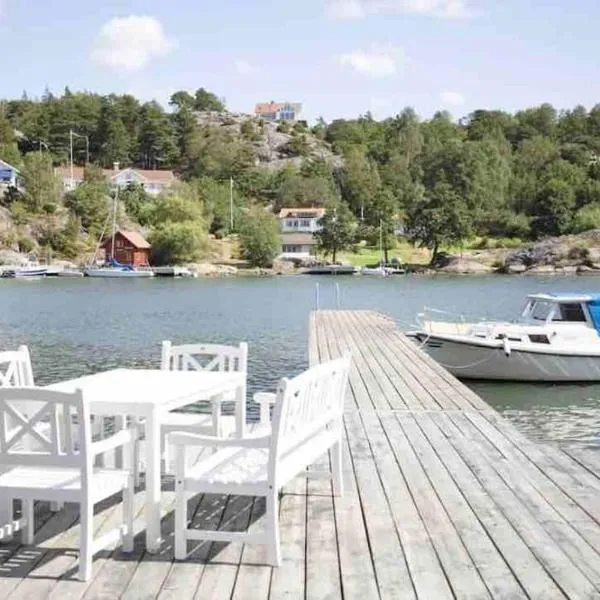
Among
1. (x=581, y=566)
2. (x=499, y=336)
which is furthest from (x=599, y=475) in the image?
(x=499, y=336)

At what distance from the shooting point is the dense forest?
110688 millimetres

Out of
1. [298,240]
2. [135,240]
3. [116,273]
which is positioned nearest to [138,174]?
[298,240]

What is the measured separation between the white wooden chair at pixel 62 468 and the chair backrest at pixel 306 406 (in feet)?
3.06

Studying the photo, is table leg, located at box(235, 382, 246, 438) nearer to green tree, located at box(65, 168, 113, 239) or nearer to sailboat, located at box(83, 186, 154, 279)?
sailboat, located at box(83, 186, 154, 279)

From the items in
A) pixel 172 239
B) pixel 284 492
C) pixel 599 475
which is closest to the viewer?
pixel 284 492

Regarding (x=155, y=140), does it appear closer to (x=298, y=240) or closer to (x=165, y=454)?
(x=298, y=240)

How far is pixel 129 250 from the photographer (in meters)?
104

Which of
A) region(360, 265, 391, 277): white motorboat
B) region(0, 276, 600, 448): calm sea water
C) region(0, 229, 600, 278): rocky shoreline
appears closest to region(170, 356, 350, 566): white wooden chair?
region(0, 276, 600, 448): calm sea water

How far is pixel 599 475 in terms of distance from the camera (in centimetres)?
715

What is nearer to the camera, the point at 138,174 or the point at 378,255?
the point at 378,255

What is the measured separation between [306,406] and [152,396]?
974 mm

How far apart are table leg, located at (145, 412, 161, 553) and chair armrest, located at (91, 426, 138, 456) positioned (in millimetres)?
177

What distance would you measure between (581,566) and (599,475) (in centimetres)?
243

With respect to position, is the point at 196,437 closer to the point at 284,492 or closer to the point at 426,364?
the point at 284,492
